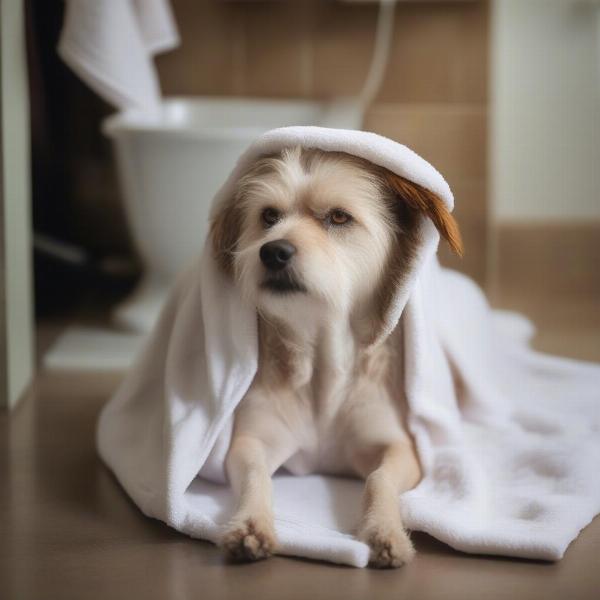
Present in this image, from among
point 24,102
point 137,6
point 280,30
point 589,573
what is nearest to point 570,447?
point 589,573

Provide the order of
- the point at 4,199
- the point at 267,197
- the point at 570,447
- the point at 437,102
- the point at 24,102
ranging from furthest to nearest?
the point at 437,102 < the point at 24,102 < the point at 4,199 < the point at 570,447 < the point at 267,197

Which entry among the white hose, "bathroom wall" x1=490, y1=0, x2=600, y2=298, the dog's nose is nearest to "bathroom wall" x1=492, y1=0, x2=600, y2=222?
"bathroom wall" x1=490, y1=0, x2=600, y2=298

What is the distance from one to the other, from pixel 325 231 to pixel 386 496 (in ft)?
1.32

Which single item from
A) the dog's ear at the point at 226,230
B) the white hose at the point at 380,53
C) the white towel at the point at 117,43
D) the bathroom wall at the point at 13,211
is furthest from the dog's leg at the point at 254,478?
the white hose at the point at 380,53

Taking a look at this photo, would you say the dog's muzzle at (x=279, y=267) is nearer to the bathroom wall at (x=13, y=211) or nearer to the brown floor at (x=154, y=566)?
the brown floor at (x=154, y=566)

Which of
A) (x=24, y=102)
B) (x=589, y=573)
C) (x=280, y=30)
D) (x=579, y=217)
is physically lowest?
(x=589, y=573)

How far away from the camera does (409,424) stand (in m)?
1.72

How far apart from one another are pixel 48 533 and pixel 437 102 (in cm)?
239

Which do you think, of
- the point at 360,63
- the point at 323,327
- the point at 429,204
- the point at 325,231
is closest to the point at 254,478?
the point at 323,327

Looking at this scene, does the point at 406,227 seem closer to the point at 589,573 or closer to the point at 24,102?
the point at 589,573

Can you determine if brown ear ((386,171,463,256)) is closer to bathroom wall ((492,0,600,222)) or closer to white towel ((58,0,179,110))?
white towel ((58,0,179,110))

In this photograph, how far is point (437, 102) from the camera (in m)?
3.56

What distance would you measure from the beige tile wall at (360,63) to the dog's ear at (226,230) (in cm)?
196

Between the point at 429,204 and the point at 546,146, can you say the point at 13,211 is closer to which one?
the point at 429,204
